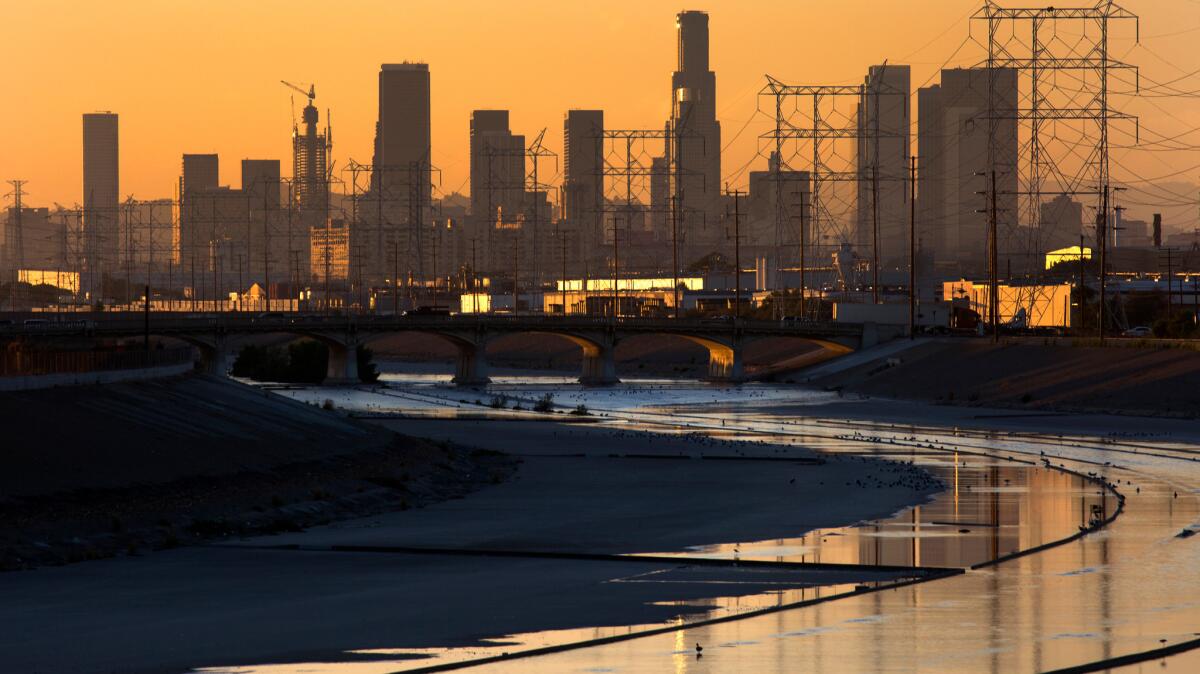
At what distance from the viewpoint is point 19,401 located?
154ft

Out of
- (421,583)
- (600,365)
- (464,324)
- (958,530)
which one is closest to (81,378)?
(421,583)

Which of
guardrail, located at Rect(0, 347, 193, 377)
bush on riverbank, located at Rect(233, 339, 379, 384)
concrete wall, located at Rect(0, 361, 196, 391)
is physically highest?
guardrail, located at Rect(0, 347, 193, 377)

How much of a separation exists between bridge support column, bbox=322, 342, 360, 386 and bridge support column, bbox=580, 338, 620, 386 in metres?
17.6

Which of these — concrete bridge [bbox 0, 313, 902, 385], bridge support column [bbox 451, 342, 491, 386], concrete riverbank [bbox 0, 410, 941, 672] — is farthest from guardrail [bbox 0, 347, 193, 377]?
bridge support column [bbox 451, 342, 491, 386]

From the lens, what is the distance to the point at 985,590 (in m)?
29.2

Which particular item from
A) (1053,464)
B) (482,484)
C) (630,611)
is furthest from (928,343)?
(630,611)

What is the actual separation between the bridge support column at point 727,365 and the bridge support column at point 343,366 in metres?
28.7

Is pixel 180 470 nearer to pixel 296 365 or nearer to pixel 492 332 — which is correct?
Result: pixel 492 332

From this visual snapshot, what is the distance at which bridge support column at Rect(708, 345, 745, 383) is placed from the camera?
468 feet

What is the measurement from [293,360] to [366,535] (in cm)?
10626

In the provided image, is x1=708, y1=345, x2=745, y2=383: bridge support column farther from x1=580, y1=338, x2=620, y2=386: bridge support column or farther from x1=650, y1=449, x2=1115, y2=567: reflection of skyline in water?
x1=650, y1=449, x2=1115, y2=567: reflection of skyline in water

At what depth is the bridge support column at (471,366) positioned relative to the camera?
139m

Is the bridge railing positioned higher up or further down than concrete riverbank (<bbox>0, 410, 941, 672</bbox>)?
higher up

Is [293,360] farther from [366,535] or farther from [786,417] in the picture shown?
[366,535]
